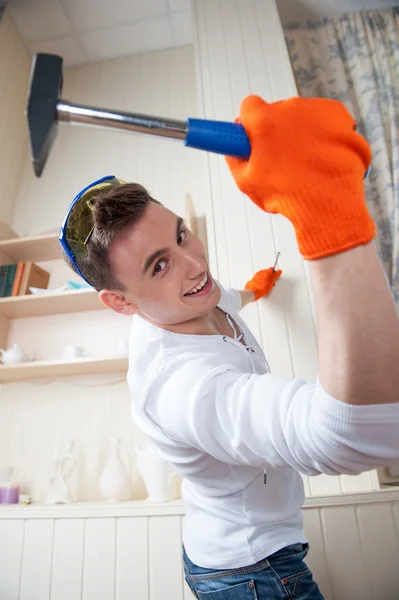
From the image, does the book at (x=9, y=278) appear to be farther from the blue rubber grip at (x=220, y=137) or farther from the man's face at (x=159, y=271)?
the blue rubber grip at (x=220, y=137)

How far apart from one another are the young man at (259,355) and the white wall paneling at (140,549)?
45 centimetres

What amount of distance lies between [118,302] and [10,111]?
2443 millimetres

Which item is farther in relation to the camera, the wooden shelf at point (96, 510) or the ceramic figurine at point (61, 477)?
the ceramic figurine at point (61, 477)

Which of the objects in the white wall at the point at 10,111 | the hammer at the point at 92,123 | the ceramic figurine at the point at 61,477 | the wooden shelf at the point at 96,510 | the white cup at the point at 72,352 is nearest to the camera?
the hammer at the point at 92,123

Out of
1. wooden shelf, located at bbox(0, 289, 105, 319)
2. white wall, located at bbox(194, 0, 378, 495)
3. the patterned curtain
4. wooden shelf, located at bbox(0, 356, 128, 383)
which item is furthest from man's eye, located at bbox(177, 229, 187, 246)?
the patterned curtain

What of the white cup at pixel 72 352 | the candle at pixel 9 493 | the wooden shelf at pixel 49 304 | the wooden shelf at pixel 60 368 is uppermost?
the wooden shelf at pixel 49 304

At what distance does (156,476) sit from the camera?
59.8 inches

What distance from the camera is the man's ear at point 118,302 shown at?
31.4 inches

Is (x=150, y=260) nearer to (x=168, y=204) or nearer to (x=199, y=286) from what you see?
(x=199, y=286)

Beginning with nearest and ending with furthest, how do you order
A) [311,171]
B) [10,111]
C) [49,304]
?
[311,171] → [49,304] → [10,111]

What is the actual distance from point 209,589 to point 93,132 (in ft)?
8.75

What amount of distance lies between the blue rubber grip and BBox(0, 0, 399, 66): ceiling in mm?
2704

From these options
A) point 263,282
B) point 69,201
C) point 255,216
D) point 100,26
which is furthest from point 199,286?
point 100,26

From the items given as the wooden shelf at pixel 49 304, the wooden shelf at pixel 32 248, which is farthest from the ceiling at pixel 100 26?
the wooden shelf at pixel 49 304
